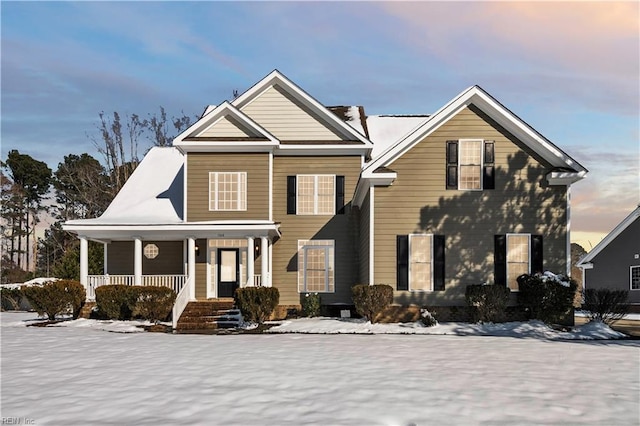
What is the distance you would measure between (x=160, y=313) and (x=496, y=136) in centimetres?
1213

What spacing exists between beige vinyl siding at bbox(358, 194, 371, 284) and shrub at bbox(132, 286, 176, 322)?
6.52 metres

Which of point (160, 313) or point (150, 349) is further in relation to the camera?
point (160, 313)

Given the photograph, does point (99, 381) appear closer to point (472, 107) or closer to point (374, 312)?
point (374, 312)

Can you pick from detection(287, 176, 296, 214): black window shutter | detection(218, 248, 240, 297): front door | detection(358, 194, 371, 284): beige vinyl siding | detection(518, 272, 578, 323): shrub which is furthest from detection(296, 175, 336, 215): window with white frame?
detection(518, 272, 578, 323): shrub

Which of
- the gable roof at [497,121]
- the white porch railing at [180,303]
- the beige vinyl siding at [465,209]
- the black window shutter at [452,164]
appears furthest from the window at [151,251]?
the black window shutter at [452,164]

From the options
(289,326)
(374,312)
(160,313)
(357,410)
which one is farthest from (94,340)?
(357,410)

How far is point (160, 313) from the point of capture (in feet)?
65.0

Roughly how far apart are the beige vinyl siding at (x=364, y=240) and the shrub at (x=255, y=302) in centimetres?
345

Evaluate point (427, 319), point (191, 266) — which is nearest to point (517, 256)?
point (427, 319)

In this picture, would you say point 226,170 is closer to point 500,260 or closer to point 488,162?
point 488,162

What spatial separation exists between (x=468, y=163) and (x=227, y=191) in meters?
8.85

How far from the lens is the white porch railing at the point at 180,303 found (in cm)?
1906

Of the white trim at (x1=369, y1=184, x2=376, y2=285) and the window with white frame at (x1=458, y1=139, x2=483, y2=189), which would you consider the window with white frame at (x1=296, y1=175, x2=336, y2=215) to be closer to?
the white trim at (x1=369, y1=184, x2=376, y2=285)

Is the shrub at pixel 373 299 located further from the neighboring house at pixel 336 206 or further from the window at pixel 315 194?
the window at pixel 315 194
